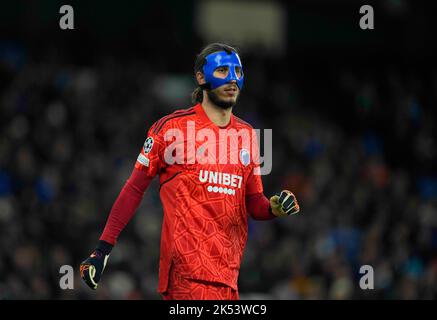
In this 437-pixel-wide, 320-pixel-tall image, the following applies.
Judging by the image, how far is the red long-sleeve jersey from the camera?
22.0ft

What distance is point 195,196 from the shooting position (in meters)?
6.77

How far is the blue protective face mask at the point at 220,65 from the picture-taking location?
22.6 ft

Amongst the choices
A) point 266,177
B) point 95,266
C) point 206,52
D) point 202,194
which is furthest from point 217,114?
point 266,177

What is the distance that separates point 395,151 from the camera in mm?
17484

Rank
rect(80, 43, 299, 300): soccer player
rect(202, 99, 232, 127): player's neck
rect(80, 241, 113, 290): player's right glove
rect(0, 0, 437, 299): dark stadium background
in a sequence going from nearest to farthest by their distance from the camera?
rect(80, 241, 113, 290): player's right glove, rect(80, 43, 299, 300): soccer player, rect(202, 99, 232, 127): player's neck, rect(0, 0, 437, 299): dark stadium background

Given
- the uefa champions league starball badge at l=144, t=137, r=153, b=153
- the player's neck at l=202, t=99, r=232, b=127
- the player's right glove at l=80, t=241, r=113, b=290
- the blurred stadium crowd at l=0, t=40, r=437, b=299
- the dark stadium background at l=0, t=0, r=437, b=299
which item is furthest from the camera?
the dark stadium background at l=0, t=0, r=437, b=299

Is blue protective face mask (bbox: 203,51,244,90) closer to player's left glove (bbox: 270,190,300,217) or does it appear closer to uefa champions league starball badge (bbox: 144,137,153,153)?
uefa champions league starball badge (bbox: 144,137,153,153)

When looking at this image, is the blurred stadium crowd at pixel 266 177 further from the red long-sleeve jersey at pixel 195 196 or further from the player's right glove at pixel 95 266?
the red long-sleeve jersey at pixel 195 196

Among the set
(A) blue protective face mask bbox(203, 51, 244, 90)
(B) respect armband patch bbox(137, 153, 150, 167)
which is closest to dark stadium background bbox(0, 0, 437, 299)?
(B) respect armband patch bbox(137, 153, 150, 167)

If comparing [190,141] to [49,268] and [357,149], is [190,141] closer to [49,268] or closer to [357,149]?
[49,268]

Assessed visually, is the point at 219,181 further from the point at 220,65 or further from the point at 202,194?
the point at 220,65

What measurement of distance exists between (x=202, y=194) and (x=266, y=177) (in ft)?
31.4

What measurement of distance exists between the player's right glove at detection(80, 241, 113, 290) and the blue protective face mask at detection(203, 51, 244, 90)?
136 centimetres

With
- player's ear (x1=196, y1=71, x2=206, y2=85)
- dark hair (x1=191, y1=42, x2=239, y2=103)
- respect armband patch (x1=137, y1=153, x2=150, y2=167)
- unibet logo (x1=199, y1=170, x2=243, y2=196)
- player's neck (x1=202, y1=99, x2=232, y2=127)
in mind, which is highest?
dark hair (x1=191, y1=42, x2=239, y2=103)
